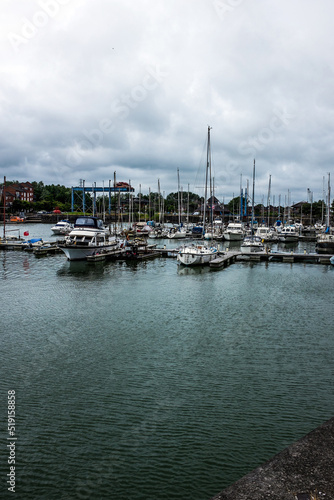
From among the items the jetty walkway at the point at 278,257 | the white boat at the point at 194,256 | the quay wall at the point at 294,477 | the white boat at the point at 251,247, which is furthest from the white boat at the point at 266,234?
the quay wall at the point at 294,477

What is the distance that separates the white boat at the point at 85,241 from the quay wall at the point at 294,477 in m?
41.4

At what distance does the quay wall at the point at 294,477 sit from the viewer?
6.48m

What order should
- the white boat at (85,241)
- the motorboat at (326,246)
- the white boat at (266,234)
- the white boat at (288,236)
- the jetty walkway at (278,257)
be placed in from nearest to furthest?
the white boat at (85,241) < the jetty walkway at (278,257) < the motorboat at (326,246) < the white boat at (266,234) < the white boat at (288,236)

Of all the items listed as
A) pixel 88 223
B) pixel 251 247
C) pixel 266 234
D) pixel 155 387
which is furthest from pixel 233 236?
pixel 155 387

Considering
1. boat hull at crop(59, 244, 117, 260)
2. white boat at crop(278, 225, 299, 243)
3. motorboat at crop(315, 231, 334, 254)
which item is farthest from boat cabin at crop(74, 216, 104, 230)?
white boat at crop(278, 225, 299, 243)

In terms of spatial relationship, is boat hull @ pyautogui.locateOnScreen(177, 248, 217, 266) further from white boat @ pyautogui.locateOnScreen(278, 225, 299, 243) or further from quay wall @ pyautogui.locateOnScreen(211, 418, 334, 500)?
white boat @ pyautogui.locateOnScreen(278, 225, 299, 243)

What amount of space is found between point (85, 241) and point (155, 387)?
35884mm

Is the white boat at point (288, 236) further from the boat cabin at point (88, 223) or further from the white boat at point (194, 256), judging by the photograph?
the boat cabin at point (88, 223)

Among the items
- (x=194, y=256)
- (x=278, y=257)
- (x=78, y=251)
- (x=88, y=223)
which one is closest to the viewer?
(x=194, y=256)

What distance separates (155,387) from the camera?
1425 cm

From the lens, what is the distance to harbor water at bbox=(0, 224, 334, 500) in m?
9.91

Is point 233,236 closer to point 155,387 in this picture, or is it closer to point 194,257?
point 194,257

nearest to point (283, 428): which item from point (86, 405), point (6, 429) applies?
point (86, 405)

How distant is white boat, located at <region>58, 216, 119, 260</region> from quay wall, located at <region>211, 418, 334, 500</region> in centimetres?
4140
